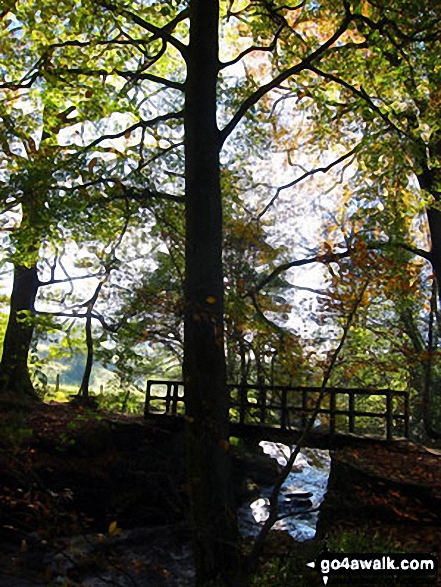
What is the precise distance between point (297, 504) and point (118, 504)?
724 cm

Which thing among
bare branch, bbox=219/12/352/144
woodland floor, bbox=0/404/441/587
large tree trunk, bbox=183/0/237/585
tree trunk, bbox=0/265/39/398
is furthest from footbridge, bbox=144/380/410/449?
bare branch, bbox=219/12/352/144

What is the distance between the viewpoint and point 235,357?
1995 cm

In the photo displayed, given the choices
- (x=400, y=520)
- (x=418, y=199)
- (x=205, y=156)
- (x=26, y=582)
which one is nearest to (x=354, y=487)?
(x=400, y=520)

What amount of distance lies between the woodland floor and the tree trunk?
1518 mm

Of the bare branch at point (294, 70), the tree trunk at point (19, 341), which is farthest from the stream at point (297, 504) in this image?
the tree trunk at point (19, 341)

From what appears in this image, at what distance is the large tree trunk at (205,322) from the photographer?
549cm

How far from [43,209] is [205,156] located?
11.5 feet

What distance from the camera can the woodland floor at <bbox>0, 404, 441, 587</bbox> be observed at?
7.50 metres

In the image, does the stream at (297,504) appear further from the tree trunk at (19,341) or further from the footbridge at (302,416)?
the tree trunk at (19,341)

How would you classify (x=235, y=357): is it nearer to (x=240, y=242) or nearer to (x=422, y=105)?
(x=240, y=242)

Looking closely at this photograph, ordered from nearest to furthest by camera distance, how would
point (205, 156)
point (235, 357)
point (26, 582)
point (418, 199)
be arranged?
1. point (205, 156)
2. point (26, 582)
3. point (418, 199)
4. point (235, 357)

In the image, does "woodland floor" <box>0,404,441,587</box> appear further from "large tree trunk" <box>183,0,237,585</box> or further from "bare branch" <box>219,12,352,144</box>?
"bare branch" <box>219,12,352,144</box>

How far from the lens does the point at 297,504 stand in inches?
629

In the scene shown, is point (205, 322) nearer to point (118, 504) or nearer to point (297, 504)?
point (118, 504)
